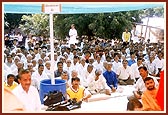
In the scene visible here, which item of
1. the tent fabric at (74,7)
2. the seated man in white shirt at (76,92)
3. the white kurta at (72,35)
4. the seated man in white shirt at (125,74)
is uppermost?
the tent fabric at (74,7)

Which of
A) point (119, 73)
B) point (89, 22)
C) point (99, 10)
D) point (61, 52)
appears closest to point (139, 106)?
point (99, 10)

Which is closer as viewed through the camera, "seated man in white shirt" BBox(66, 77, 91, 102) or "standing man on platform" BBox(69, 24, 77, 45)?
"seated man in white shirt" BBox(66, 77, 91, 102)

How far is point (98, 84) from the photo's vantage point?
5.06m

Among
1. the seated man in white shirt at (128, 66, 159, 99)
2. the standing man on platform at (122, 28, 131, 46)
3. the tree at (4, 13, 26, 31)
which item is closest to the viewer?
the seated man in white shirt at (128, 66, 159, 99)

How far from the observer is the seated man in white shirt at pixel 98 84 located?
4.95m

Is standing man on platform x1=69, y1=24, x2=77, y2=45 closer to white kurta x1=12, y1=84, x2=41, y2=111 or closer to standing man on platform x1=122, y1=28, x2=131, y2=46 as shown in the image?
standing man on platform x1=122, y1=28, x2=131, y2=46

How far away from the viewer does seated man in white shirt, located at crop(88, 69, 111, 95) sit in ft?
16.2

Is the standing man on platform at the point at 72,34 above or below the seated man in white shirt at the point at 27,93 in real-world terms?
above

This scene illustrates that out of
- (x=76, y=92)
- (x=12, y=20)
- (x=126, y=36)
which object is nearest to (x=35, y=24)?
(x=12, y=20)

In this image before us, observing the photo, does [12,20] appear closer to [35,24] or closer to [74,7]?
[35,24]

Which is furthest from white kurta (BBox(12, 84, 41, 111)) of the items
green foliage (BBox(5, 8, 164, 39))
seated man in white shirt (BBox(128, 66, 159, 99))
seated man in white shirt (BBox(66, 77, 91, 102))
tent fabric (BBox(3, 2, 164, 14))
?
green foliage (BBox(5, 8, 164, 39))

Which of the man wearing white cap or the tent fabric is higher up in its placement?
the tent fabric

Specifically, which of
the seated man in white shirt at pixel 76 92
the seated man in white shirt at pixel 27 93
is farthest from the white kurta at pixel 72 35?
the seated man in white shirt at pixel 27 93

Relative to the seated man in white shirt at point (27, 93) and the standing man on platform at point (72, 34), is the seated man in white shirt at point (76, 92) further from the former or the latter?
the standing man on platform at point (72, 34)
